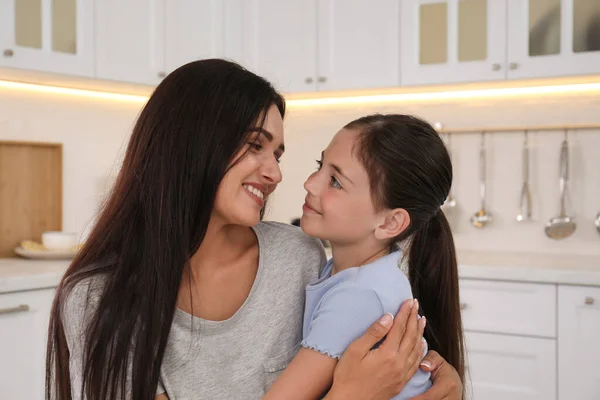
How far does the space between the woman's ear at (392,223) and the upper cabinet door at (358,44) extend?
195 centimetres

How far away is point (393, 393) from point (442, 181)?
439mm

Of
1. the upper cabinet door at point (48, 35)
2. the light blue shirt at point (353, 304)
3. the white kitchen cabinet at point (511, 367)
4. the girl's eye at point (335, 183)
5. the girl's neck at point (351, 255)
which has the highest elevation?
the upper cabinet door at point (48, 35)

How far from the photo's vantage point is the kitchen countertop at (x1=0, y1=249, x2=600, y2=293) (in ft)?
8.30

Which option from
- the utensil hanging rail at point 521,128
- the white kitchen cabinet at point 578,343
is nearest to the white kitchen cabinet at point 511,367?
the white kitchen cabinet at point 578,343

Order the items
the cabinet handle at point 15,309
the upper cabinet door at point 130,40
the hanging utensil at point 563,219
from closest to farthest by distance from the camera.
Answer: the cabinet handle at point 15,309 → the upper cabinet door at point 130,40 → the hanging utensil at point 563,219

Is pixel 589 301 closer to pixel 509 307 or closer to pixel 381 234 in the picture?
pixel 509 307

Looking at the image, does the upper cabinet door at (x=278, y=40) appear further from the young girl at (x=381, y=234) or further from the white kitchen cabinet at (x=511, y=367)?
the young girl at (x=381, y=234)

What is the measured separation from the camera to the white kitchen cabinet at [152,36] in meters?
3.11

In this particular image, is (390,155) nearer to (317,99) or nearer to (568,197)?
(568,197)

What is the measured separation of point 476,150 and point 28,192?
2069 millimetres

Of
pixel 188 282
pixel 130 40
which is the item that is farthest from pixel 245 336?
pixel 130 40

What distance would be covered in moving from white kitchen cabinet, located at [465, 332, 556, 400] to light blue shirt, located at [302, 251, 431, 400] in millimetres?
1517

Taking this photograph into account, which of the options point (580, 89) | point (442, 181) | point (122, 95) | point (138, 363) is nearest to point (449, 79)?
point (580, 89)

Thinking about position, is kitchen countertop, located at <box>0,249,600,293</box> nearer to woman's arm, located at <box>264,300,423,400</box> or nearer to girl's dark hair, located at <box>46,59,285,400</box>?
girl's dark hair, located at <box>46,59,285,400</box>
